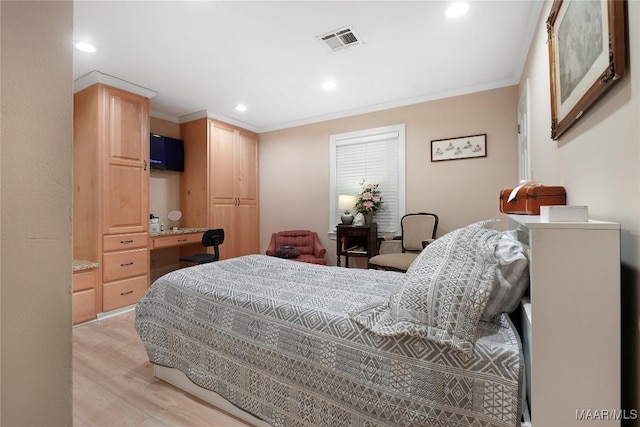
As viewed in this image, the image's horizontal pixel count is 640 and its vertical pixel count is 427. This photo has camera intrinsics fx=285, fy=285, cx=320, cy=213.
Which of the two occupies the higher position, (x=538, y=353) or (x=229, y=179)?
(x=229, y=179)

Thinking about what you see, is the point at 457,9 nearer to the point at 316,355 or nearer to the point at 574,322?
the point at 574,322

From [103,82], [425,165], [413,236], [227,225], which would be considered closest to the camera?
[103,82]

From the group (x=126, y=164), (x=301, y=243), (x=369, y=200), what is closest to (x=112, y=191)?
(x=126, y=164)

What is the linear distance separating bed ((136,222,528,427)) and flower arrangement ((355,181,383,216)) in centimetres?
212

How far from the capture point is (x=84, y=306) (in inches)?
116

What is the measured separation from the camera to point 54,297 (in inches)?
19.8

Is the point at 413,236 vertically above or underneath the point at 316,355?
above

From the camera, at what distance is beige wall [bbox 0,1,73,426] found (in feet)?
1.49

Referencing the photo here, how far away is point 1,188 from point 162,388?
193 cm

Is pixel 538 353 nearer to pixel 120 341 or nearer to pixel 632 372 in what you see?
pixel 632 372

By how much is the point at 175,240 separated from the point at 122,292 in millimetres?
844

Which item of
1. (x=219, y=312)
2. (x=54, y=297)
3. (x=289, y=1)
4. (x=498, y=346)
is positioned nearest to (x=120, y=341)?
(x=219, y=312)

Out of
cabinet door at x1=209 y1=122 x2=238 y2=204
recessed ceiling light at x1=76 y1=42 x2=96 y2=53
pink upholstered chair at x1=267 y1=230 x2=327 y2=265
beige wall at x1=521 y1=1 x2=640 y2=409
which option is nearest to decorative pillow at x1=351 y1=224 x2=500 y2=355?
beige wall at x1=521 y1=1 x2=640 y2=409

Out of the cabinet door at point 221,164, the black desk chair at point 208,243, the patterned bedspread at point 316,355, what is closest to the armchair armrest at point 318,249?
the black desk chair at point 208,243
